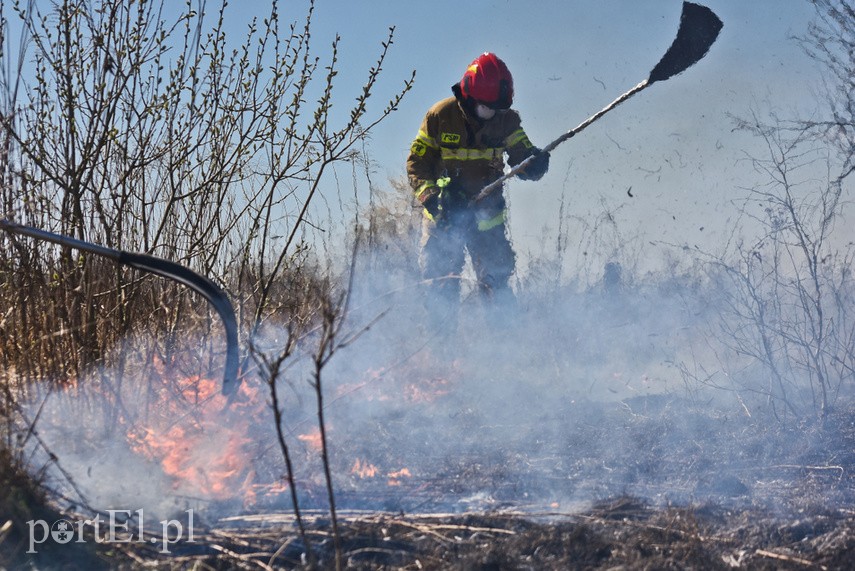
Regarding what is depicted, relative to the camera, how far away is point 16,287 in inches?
158

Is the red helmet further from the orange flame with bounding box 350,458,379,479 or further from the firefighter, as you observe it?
the orange flame with bounding box 350,458,379,479

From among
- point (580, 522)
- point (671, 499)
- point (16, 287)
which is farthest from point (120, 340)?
point (671, 499)

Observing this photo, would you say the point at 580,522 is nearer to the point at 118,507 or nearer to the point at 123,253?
the point at 118,507

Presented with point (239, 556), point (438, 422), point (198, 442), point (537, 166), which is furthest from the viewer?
point (537, 166)

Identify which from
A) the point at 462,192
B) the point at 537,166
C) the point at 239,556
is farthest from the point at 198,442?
the point at 537,166

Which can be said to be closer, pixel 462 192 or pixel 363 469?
pixel 363 469

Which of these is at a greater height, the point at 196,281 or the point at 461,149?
the point at 461,149

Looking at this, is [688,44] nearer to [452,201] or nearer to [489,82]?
[489,82]

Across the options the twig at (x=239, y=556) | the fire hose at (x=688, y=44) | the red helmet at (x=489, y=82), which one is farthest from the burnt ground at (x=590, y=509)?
the red helmet at (x=489, y=82)

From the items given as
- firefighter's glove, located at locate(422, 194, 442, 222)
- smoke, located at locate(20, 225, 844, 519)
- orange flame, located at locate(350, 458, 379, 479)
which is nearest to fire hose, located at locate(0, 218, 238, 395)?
smoke, located at locate(20, 225, 844, 519)

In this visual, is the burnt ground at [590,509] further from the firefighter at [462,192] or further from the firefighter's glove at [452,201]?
the firefighter's glove at [452,201]

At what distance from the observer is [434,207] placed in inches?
258

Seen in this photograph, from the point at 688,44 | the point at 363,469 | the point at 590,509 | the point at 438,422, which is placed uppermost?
the point at 688,44

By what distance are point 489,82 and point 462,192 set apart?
37.5 inches
